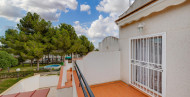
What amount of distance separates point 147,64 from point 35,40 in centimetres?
2219

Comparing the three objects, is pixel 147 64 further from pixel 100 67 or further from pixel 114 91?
pixel 100 67

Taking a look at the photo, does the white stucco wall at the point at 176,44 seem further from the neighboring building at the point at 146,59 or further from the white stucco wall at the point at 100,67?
the white stucco wall at the point at 100,67

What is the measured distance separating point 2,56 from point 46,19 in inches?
551

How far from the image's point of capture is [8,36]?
1798 centimetres

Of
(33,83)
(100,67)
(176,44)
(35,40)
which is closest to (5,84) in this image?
(33,83)

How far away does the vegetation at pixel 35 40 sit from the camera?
55.1ft

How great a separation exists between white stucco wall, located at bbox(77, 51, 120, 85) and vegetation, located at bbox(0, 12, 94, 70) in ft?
54.3

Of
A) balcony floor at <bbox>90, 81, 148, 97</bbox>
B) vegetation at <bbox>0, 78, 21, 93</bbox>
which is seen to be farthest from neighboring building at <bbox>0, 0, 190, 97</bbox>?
vegetation at <bbox>0, 78, 21, 93</bbox>

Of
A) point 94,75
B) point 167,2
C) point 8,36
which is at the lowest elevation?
point 94,75

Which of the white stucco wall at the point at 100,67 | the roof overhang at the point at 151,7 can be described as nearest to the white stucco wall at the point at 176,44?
the roof overhang at the point at 151,7

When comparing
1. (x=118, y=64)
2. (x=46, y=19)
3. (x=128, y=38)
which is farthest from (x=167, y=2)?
(x=46, y=19)

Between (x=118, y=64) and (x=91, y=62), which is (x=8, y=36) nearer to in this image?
(x=91, y=62)

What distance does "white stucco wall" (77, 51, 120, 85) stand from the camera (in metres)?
4.31

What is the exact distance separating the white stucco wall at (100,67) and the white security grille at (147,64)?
1.00 metres
